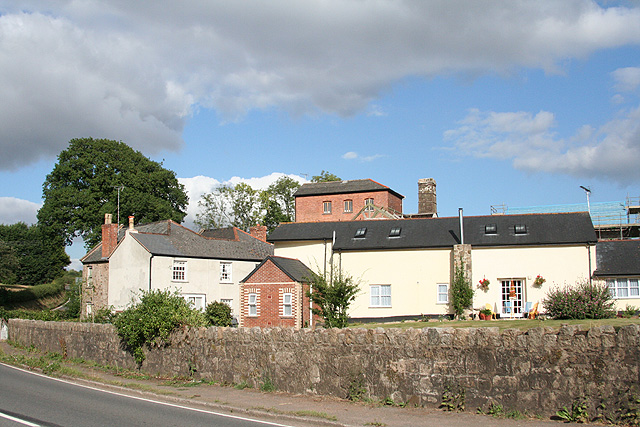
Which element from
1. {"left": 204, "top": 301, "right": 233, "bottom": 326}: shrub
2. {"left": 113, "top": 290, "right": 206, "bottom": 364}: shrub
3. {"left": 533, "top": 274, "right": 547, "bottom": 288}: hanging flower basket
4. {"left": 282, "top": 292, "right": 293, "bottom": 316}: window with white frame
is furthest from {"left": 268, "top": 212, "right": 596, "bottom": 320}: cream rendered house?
{"left": 113, "top": 290, "right": 206, "bottom": 364}: shrub

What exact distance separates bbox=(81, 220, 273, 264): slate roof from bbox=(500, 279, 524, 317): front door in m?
22.7

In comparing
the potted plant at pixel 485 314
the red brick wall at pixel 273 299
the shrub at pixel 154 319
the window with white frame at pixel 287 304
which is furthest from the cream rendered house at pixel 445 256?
the shrub at pixel 154 319

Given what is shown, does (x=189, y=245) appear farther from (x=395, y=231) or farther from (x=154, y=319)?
(x=154, y=319)

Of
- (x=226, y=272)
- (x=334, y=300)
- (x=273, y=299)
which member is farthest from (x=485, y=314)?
(x=226, y=272)

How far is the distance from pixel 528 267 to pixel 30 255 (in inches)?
3061

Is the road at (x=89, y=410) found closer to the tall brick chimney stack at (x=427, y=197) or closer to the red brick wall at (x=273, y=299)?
the red brick wall at (x=273, y=299)

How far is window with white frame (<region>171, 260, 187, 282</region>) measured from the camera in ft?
141

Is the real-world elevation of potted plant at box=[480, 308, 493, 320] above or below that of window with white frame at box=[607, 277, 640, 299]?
below

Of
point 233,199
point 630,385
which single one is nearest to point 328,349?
point 630,385

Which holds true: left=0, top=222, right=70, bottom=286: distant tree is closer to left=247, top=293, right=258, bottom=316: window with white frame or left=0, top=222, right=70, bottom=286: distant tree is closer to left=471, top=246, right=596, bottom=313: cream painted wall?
left=247, top=293, right=258, bottom=316: window with white frame

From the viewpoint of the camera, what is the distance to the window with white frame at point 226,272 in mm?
45906

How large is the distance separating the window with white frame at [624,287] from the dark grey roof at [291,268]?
17.6 meters

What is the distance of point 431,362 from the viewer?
37.2ft

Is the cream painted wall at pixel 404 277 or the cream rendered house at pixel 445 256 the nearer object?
the cream rendered house at pixel 445 256
